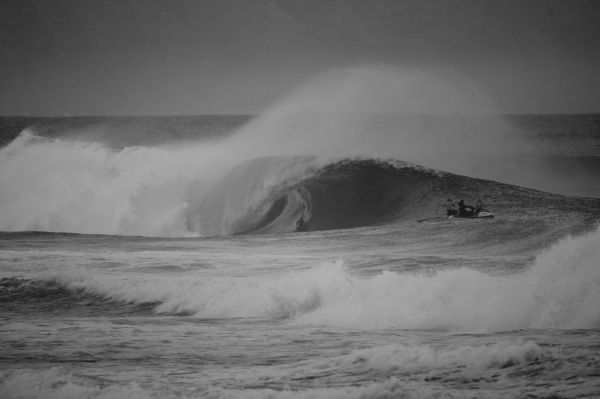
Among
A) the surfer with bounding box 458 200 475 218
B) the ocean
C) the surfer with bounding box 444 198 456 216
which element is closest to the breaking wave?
the ocean

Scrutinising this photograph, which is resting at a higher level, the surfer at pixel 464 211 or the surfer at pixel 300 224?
the surfer at pixel 464 211

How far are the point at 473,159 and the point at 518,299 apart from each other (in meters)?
29.8

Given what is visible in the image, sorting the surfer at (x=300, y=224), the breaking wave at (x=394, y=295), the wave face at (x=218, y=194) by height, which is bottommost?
the breaking wave at (x=394, y=295)

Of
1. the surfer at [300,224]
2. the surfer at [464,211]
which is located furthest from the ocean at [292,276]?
the surfer at [464,211]

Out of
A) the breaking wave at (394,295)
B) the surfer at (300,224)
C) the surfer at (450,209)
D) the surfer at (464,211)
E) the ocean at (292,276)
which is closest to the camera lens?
the ocean at (292,276)

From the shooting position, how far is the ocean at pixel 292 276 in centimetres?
810

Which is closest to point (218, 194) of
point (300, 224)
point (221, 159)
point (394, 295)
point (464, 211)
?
point (221, 159)

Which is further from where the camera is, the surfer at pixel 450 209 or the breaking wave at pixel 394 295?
the surfer at pixel 450 209

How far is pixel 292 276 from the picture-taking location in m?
13.8

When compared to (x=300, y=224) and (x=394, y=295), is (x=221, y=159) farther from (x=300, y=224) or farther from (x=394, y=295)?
(x=394, y=295)

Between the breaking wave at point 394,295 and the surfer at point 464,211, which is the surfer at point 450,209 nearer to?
the surfer at point 464,211

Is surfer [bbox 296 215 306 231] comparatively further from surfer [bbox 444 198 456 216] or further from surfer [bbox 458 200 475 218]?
surfer [bbox 458 200 475 218]

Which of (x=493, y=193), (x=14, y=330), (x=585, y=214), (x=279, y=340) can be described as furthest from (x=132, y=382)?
(x=493, y=193)

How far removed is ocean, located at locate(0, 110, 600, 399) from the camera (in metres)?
8.10
